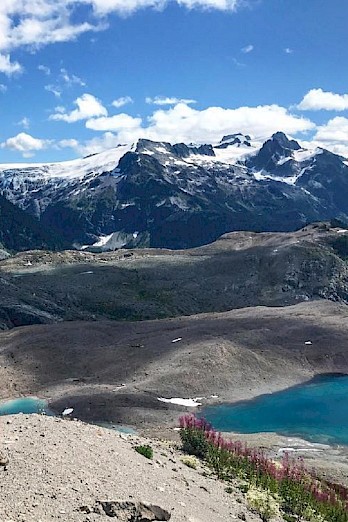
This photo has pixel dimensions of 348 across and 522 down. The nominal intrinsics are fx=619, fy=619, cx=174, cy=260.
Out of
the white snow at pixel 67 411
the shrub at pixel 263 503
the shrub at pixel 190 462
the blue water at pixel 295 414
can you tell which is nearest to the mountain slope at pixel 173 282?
the white snow at pixel 67 411

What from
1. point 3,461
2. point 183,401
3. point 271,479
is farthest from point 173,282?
point 3,461

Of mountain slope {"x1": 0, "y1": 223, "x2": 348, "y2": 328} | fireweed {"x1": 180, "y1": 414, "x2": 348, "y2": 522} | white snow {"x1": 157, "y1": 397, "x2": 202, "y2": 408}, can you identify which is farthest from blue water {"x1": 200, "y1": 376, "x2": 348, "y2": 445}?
mountain slope {"x1": 0, "y1": 223, "x2": 348, "y2": 328}

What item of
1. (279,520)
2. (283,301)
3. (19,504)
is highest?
(19,504)

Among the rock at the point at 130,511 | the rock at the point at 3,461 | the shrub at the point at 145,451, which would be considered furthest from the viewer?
the shrub at the point at 145,451

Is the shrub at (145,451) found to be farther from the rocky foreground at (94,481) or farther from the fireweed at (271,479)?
the fireweed at (271,479)

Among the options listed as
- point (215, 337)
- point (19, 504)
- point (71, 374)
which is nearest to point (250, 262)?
point (215, 337)

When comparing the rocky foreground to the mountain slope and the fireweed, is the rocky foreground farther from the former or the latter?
the mountain slope

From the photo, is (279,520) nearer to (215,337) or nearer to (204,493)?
(204,493)

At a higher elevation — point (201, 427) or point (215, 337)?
point (201, 427)
